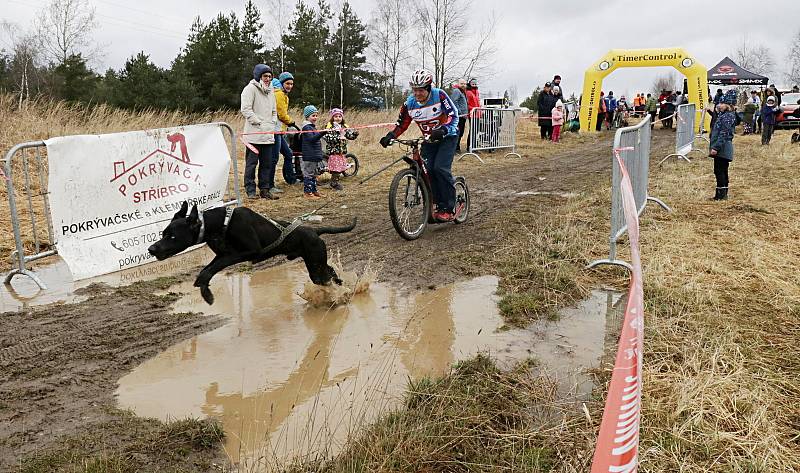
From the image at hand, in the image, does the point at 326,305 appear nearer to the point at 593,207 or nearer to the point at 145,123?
the point at 593,207

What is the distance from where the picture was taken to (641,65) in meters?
25.3

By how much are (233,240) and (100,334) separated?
1.19 m

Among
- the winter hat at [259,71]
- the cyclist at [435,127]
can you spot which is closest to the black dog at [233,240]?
the cyclist at [435,127]

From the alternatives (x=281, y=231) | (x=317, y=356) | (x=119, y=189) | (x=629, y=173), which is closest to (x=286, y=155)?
(x=119, y=189)

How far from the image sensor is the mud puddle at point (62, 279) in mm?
5625

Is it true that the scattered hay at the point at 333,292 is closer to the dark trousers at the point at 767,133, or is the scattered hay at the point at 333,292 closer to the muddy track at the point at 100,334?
the muddy track at the point at 100,334

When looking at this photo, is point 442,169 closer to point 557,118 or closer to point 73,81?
point 557,118

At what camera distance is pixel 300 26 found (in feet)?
135

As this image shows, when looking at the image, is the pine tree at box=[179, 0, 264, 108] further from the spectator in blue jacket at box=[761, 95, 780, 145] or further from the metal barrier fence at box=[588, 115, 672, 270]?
the metal barrier fence at box=[588, 115, 672, 270]

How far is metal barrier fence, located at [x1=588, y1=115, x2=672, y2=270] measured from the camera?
603 cm

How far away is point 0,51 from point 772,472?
45.6m

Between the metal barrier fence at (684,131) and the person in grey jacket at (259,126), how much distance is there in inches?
379

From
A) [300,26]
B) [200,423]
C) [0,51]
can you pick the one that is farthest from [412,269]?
[0,51]

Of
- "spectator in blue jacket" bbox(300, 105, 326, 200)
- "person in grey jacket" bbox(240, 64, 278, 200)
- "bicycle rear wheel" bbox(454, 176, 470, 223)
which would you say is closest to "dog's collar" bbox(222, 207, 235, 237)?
"bicycle rear wheel" bbox(454, 176, 470, 223)
